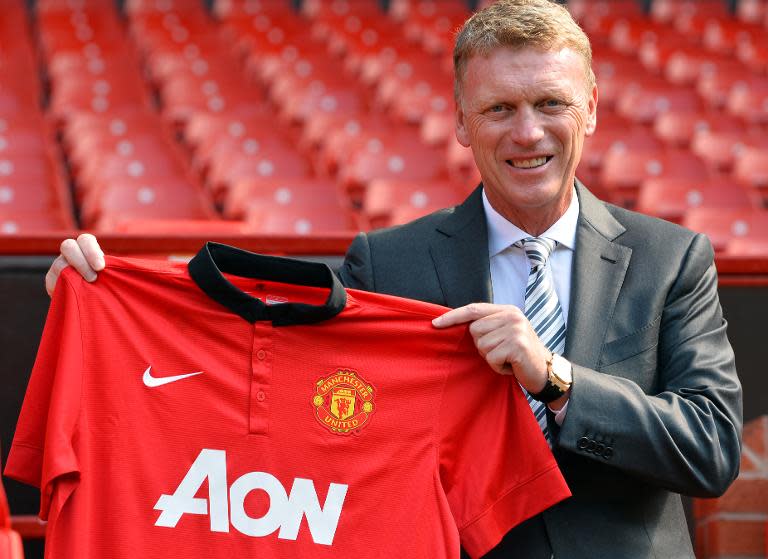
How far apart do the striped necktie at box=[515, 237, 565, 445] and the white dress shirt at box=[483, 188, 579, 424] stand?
1.3 inches

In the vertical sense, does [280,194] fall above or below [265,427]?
below

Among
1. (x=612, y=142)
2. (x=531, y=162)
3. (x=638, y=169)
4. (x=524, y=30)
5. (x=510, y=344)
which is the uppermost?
(x=524, y=30)

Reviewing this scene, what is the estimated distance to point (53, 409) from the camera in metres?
2.29

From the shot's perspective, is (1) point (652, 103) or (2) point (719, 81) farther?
(2) point (719, 81)

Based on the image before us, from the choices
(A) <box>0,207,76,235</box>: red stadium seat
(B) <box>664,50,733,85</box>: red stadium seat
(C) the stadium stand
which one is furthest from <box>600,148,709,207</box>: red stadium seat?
(A) <box>0,207,76,235</box>: red stadium seat

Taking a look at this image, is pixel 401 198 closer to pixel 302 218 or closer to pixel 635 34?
pixel 302 218

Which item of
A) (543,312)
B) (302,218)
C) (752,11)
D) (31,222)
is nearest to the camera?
(543,312)

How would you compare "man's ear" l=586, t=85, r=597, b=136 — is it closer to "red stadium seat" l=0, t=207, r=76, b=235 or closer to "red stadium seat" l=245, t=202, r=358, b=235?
"red stadium seat" l=245, t=202, r=358, b=235

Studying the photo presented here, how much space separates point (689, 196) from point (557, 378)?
16.3ft

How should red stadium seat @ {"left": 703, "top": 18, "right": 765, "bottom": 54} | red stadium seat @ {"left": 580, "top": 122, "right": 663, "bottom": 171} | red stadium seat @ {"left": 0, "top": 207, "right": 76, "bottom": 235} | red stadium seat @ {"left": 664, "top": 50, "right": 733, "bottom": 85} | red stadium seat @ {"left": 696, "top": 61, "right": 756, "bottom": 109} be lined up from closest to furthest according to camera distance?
red stadium seat @ {"left": 0, "top": 207, "right": 76, "bottom": 235}, red stadium seat @ {"left": 580, "top": 122, "right": 663, "bottom": 171}, red stadium seat @ {"left": 696, "top": 61, "right": 756, "bottom": 109}, red stadium seat @ {"left": 664, "top": 50, "right": 733, "bottom": 85}, red stadium seat @ {"left": 703, "top": 18, "right": 765, "bottom": 54}

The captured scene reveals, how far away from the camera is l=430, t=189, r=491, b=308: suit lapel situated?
8.21 ft

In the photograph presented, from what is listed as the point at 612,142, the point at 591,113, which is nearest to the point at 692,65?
the point at 612,142

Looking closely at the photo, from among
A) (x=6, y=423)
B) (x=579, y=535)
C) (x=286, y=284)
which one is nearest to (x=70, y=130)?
(x=6, y=423)

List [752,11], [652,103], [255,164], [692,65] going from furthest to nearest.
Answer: [752,11] → [692,65] → [652,103] → [255,164]
